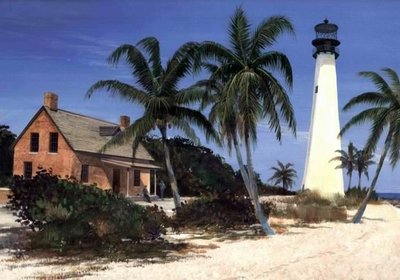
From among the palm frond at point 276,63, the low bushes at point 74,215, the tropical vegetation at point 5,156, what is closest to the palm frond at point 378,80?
the palm frond at point 276,63

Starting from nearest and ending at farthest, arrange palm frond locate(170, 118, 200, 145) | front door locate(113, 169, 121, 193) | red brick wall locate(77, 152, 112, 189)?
palm frond locate(170, 118, 200, 145), red brick wall locate(77, 152, 112, 189), front door locate(113, 169, 121, 193)

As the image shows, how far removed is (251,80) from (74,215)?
23.1 feet

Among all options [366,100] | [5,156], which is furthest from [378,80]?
[5,156]

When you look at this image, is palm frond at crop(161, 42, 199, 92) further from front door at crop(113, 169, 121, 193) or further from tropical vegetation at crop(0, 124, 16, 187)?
tropical vegetation at crop(0, 124, 16, 187)

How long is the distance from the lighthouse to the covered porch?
41.6 ft

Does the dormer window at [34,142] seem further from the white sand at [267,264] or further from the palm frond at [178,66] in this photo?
the white sand at [267,264]

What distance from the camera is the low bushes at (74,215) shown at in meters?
12.2

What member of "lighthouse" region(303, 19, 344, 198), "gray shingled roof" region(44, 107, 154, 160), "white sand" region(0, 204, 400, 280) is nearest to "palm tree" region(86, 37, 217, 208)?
"white sand" region(0, 204, 400, 280)

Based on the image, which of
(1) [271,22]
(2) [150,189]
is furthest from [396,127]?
(2) [150,189]

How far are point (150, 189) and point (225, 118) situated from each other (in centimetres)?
2670

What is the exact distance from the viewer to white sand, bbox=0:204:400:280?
9.62 metres

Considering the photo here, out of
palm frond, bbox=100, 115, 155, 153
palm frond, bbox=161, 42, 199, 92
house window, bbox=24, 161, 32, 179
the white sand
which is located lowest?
the white sand

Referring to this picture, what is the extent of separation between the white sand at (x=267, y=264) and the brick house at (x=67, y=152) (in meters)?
21.4

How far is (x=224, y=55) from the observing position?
55.7 feet
